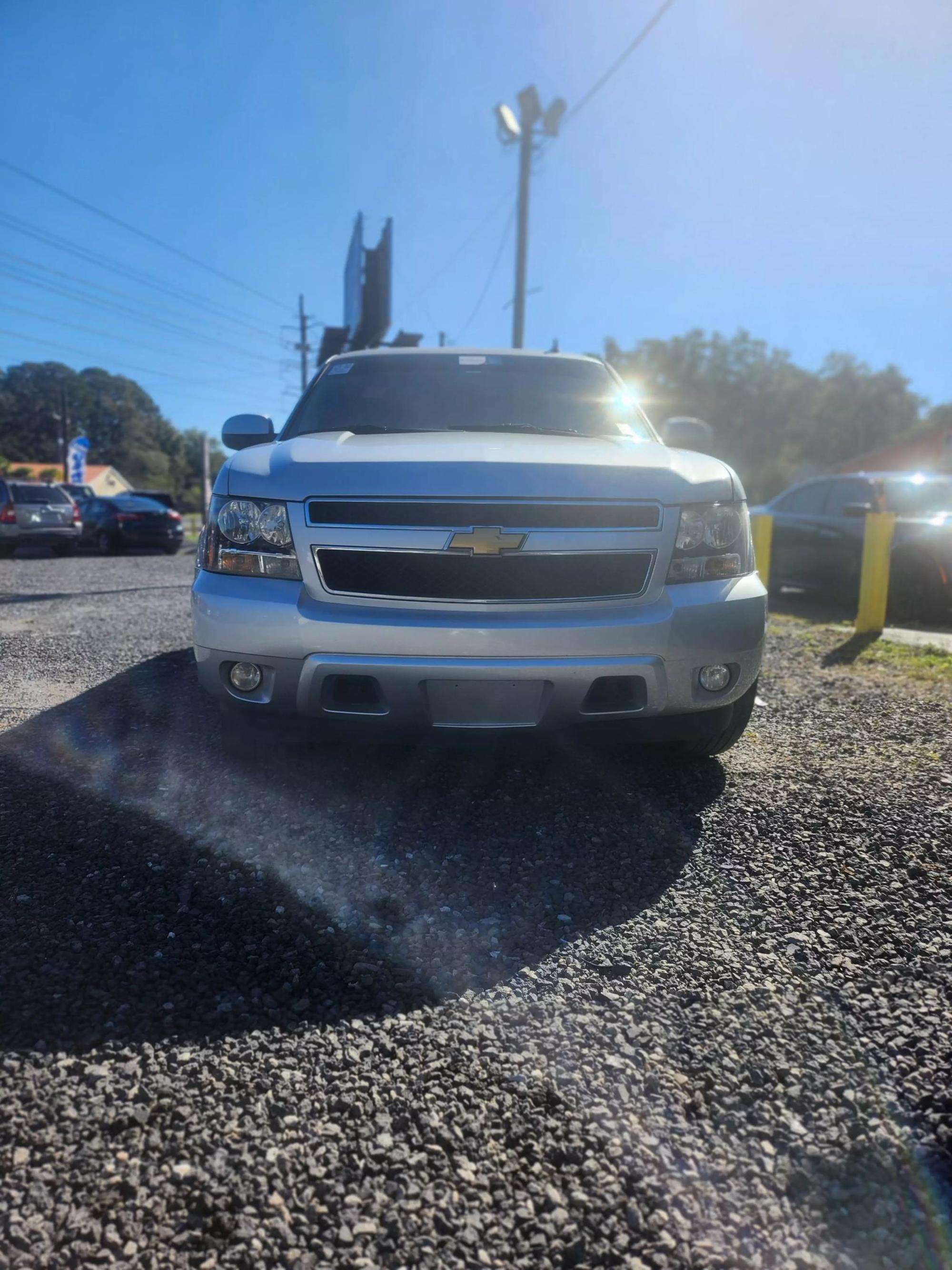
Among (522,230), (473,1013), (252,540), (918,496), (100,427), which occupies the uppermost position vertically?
(100,427)

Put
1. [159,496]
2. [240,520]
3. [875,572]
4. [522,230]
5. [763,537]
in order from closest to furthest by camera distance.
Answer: [240,520] < [875,572] < [763,537] < [522,230] < [159,496]

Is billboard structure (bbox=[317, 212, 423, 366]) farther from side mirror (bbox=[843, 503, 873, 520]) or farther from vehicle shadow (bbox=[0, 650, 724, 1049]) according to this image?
vehicle shadow (bbox=[0, 650, 724, 1049])

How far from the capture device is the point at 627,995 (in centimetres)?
186

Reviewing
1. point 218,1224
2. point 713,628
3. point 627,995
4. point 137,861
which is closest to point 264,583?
point 137,861

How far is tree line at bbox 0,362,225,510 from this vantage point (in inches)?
3804

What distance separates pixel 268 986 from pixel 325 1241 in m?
0.67

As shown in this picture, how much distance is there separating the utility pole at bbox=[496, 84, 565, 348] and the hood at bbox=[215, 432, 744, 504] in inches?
552

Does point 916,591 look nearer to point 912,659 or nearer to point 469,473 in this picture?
point 912,659

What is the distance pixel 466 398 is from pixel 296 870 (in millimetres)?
2414

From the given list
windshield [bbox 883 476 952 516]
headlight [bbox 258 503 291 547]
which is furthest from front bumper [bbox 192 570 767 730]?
windshield [bbox 883 476 952 516]

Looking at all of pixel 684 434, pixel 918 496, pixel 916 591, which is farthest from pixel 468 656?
pixel 918 496

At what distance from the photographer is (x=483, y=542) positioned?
264 centimetres

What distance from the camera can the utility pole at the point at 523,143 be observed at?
1608 cm

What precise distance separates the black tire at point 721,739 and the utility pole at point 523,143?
1420 centimetres
